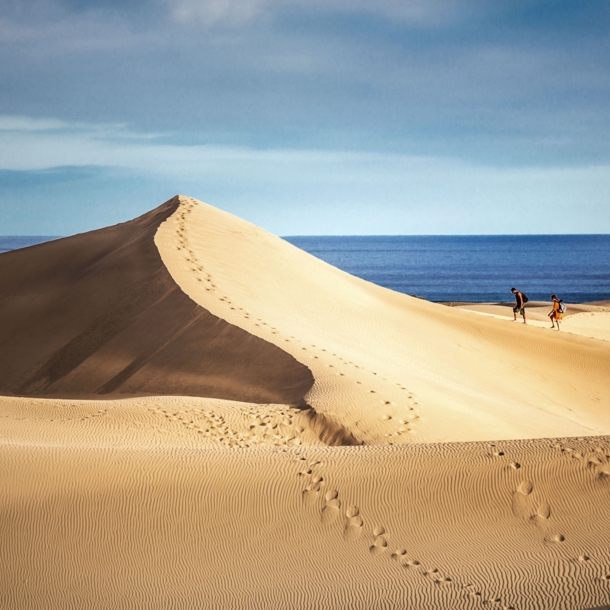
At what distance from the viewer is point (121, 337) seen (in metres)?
14.0

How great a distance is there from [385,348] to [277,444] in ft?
22.2

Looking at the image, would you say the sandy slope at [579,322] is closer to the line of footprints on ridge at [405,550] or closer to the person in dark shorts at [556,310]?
the person in dark shorts at [556,310]

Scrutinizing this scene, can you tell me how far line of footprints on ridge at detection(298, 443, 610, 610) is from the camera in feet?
15.0

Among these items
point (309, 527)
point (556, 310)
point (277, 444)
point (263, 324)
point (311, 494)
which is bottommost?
point (277, 444)

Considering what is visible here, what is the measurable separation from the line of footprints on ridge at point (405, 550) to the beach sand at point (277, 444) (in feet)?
0.05

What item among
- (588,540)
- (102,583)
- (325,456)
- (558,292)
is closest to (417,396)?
(325,456)

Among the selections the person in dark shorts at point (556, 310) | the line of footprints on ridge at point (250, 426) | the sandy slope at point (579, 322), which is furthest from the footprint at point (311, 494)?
the person in dark shorts at point (556, 310)

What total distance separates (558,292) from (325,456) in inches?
2134

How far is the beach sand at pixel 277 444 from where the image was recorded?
4.59 metres

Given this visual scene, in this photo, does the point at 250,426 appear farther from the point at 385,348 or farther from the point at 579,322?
the point at 579,322

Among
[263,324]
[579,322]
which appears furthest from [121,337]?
[579,322]

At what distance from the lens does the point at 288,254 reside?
20281mm

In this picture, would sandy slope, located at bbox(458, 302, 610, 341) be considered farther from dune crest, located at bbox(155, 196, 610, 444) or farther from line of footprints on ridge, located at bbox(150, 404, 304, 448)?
line of footprints on ridge, located at bbox(150, 404, 304, 448)

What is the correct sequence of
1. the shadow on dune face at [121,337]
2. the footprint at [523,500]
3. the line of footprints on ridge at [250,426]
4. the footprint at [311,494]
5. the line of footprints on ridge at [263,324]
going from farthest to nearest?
the shadow on dune face at [121,337]
the line of footprints on ridge at [263,324]
the line of footprints on ridge at [250,426]
the footprint at [311,494]
the footprint at [523,500]
